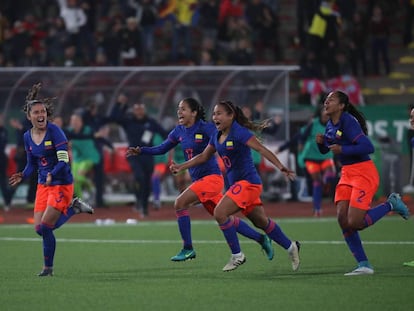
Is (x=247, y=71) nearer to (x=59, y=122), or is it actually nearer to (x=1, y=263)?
(x=59, y=122)

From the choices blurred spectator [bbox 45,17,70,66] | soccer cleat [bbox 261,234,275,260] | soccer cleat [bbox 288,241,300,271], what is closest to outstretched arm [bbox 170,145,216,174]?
soccer cleat [bbox 261,234,275,260]

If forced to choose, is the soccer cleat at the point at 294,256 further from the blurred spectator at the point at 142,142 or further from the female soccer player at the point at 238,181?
the blurred spectator at the point at 142,142

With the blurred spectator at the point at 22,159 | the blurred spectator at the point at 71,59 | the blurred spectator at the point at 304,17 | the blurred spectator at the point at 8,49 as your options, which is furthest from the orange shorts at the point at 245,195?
the blurred spectator at the point at 8,49

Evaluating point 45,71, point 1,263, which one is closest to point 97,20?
point 45,71

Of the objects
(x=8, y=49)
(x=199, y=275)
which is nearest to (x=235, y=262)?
(x=199, y=275)

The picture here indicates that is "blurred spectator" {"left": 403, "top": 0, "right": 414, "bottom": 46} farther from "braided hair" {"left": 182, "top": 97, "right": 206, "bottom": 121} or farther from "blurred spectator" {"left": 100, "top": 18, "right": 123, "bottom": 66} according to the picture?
"braided hair" {"left": 182, "top": 97, "right": 206, "bottom": 121}

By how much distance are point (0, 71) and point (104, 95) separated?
265 centimetres

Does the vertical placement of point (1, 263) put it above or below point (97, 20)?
below

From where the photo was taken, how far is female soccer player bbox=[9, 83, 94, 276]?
13984 mm

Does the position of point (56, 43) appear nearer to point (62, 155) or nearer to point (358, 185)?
point (62, 155)

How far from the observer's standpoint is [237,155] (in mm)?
14078

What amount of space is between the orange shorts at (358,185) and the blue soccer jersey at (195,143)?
2501 mm

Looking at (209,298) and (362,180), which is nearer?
(209,298)

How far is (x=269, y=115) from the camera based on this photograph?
28016 millimetres
